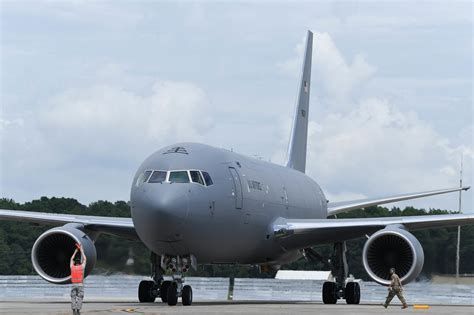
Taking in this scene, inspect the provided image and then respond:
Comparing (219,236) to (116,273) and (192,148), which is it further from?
(116,273)

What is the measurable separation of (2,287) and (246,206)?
13044 mm

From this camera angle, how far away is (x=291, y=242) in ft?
112

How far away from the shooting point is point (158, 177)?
91.7ft

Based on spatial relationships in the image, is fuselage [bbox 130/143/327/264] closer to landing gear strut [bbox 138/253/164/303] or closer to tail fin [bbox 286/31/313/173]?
landing gear strut [bbox 138/253/164/303]

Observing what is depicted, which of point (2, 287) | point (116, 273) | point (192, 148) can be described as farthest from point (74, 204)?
point (192, 148)

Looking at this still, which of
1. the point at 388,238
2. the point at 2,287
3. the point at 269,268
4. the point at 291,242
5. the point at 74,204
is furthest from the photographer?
the point at 74,204

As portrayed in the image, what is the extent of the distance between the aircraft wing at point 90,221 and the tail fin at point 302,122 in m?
12.3

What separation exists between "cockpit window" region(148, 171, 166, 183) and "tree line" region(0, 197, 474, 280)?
8.12m

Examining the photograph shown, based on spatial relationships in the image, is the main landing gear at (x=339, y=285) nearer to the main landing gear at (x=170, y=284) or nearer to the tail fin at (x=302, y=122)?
the main landing gear at (x=170, y=284)

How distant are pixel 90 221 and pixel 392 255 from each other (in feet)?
27.3

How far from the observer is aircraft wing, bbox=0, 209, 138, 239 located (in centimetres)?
3192

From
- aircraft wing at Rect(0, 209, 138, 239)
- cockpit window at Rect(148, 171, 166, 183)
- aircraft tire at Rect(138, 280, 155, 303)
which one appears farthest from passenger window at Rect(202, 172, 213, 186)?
aircraft tire at Rect(138, 280, 155, 303)

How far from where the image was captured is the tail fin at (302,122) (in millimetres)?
44281

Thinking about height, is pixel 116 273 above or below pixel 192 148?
below
